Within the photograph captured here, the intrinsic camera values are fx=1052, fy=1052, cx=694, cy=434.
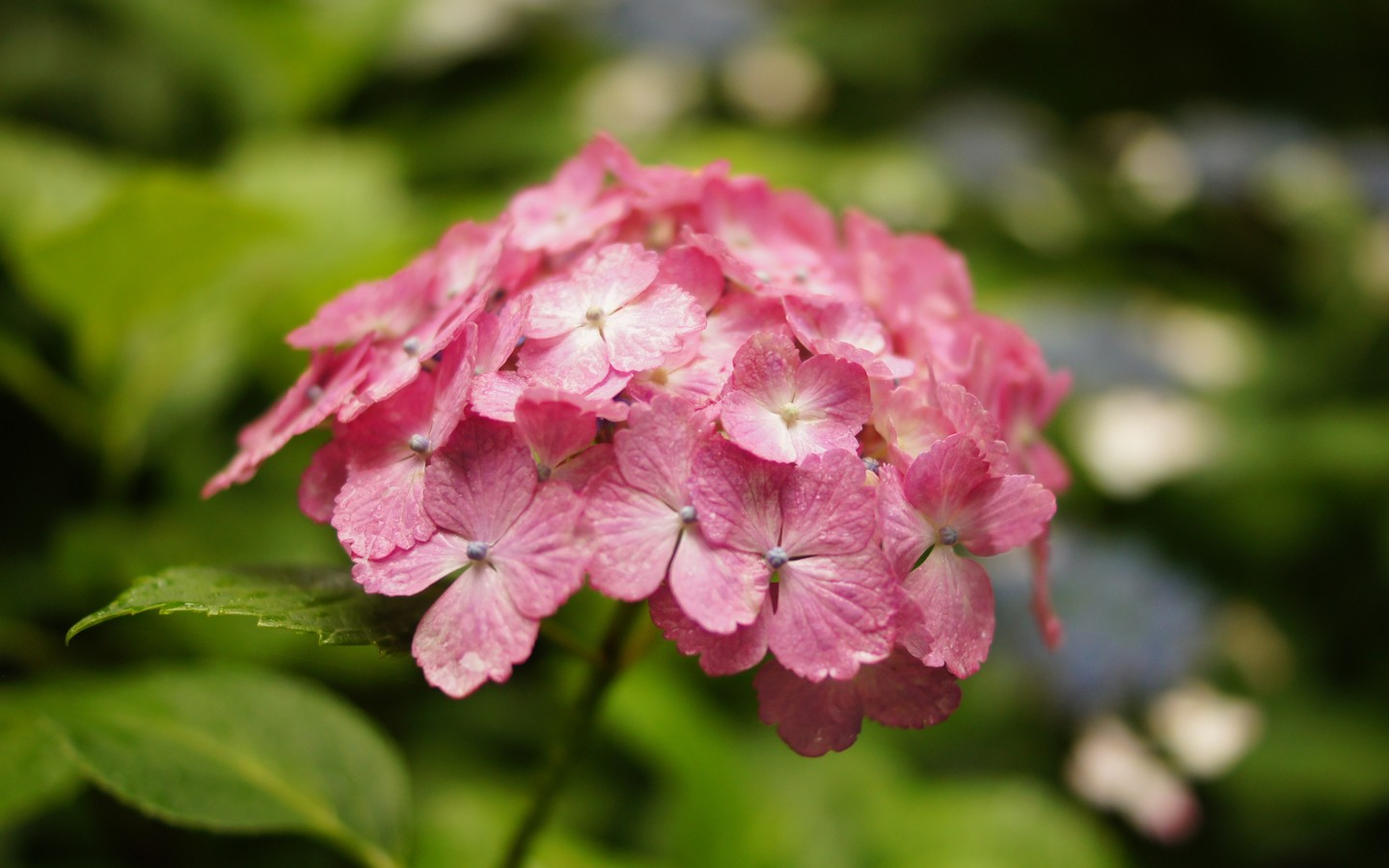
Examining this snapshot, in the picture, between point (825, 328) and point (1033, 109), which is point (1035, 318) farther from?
point (825, 328)

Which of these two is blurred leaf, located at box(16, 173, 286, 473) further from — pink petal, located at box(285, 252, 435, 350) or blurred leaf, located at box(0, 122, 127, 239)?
pink petal, located at box(285, 252, 435, 350)

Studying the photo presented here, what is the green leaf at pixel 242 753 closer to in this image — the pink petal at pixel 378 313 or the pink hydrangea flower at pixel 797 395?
the pink petal at pixel 378 313

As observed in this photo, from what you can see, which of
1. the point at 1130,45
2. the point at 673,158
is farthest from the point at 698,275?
the point at 1130,45

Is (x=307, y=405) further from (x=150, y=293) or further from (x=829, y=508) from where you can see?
(x=150, y=293)

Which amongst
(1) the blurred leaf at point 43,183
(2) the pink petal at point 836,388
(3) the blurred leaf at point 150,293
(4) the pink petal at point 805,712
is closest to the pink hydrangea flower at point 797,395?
(2) the pink petal at point 836,388

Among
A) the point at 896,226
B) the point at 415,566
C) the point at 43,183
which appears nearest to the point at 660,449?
the point at 415,566

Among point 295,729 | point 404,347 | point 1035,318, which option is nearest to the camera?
point 404,347
